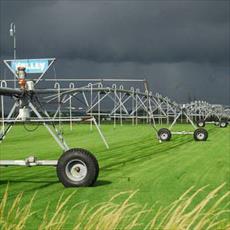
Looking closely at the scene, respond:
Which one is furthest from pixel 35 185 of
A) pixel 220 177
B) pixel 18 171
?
pixel 220 177

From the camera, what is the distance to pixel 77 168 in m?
10.2

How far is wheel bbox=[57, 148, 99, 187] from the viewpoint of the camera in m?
10.1

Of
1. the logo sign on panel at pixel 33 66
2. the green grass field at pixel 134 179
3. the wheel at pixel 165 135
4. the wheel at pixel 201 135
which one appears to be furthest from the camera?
the wheel at pixel 165 135

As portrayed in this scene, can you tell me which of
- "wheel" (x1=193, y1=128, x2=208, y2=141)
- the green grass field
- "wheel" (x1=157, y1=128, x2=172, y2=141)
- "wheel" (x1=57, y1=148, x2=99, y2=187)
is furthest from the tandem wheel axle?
"wheel" (x1=193, y1=128, x2=208, y2=141)

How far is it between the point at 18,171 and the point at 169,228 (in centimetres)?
1100

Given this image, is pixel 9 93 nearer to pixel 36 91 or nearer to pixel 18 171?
pixel 36 91

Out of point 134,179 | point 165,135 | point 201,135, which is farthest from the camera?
point 165,135

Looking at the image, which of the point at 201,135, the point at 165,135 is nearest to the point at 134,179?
the point at 165,135

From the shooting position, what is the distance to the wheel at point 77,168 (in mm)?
10094

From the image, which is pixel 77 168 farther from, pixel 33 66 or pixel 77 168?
pixel 33 66

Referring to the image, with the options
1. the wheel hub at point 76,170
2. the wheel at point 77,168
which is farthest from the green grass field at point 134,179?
the wheel hub at point 76,170

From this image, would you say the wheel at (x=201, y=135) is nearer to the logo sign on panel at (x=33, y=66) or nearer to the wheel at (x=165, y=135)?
the wheel at (x=165, y=135)

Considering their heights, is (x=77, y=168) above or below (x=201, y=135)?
below

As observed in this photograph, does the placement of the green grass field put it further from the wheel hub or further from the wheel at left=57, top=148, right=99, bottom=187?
the wheel hub
